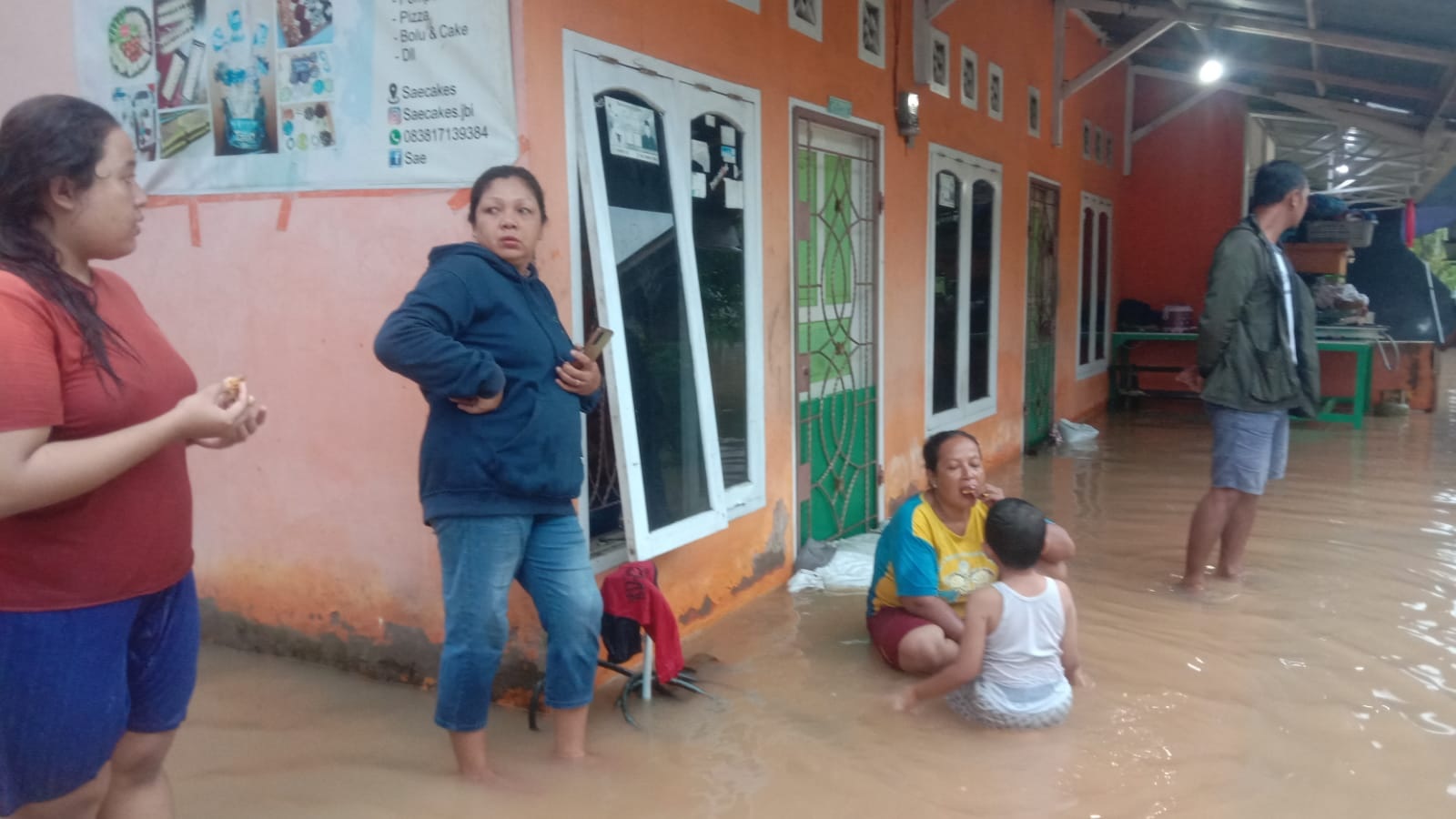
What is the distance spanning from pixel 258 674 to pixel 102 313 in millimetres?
2165

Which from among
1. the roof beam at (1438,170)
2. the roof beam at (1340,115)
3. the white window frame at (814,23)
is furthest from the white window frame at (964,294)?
the roof beam at (1438,170)

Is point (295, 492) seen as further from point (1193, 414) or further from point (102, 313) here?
point (1193, 414)

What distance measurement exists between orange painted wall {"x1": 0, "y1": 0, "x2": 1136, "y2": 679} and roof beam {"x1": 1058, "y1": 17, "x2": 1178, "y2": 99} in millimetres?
4784

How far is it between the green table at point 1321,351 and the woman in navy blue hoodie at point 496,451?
26.5ft

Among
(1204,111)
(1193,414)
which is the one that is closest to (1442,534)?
(1193,414)

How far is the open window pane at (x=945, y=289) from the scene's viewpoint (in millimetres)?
6465

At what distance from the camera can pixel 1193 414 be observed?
10.6 m

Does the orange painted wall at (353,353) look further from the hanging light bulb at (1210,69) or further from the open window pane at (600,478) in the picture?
the hanging light bulb at (1210,69)

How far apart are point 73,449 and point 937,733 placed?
245 cm

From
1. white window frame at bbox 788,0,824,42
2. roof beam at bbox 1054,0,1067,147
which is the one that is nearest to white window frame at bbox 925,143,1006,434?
white window frame at bbox 788,0,824,42

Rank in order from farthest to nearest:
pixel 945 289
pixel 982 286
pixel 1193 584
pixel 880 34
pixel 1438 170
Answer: pixel 1438 170
pixel 982 286
pixel 945 289
pixel 880 34
pixel 1193 584

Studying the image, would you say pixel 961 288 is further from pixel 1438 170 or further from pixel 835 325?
pixel 1438 170

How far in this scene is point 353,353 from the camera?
3.36 meters

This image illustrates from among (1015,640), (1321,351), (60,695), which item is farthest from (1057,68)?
(60,695)
